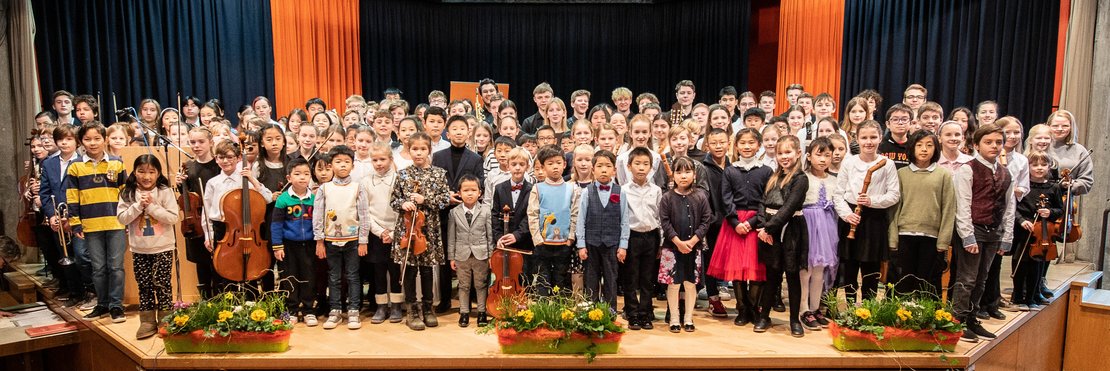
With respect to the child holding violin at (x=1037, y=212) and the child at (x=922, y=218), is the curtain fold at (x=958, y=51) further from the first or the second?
the child at (x=922, y=218)

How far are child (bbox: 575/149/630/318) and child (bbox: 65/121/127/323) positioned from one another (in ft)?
9.42

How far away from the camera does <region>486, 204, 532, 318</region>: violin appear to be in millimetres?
4020

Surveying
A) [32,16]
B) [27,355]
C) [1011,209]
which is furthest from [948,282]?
[32,16]

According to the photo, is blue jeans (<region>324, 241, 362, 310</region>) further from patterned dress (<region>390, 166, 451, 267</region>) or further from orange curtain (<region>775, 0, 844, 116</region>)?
orange curtain (<region>775, 0, 844, 116</region>)

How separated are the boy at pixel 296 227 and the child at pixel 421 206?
21.4 inches

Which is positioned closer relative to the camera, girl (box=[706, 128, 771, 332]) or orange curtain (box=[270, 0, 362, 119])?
girl (box=[706, 128, 771, 332])

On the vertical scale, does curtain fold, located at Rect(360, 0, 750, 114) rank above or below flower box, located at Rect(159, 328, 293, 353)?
above

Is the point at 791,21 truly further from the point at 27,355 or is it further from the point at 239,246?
the point at 27,355

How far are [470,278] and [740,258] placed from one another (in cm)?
165

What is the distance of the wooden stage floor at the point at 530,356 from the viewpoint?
372 cm

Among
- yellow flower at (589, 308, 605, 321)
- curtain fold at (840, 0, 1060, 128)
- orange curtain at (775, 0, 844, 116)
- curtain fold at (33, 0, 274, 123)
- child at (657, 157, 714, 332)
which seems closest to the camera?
yellow flower at (589, 308, 605, 321)

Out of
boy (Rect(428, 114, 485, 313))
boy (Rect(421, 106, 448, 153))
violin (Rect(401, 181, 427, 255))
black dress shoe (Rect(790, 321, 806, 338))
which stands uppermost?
boy (Rect(421, 106, 448, 153))

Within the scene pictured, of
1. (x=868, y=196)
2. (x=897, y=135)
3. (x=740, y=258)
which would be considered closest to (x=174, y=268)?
(x=740, y=258)

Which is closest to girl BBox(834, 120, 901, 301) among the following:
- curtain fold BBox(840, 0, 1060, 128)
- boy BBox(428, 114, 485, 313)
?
boy BBox(428, 114, 485, 313)
